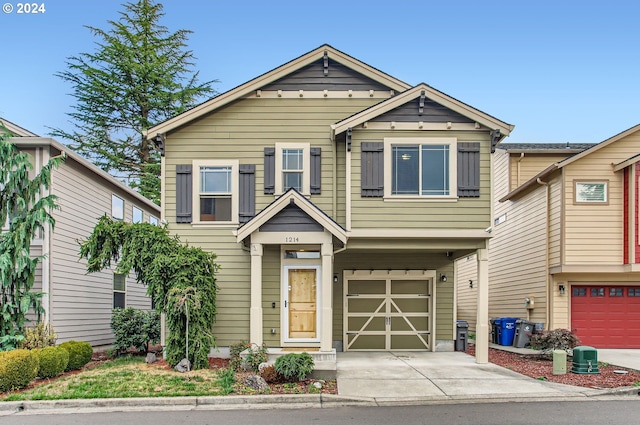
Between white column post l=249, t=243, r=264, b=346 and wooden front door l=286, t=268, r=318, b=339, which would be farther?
wooden front door l=286, t=268, r=318, b=339

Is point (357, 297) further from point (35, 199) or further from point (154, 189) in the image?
point (154, 189)

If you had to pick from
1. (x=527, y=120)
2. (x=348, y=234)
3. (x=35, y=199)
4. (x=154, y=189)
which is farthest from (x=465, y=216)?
(x=527, y=120)

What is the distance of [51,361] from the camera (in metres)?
11.5

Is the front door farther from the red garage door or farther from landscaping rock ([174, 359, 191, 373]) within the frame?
the red garage door

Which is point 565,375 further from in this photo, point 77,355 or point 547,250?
point 77,355

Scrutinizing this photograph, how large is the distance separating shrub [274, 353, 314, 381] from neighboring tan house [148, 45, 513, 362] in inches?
64.3

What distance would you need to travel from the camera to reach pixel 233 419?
Answer: 28.6 ft

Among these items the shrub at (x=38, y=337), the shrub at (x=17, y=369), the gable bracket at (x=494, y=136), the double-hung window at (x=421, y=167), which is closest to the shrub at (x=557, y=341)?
the double-hung window at (x=421, y=167)

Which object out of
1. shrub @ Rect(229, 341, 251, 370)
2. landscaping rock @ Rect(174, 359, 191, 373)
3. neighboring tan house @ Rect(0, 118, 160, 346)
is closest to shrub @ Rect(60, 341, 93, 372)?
neighboring tan house @ Rect(0, 118, 160, 346)

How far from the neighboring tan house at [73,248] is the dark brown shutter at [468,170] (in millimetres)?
9367

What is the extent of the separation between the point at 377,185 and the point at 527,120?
27.0 m

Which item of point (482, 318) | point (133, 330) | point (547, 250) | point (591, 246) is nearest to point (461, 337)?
point (482, 318)

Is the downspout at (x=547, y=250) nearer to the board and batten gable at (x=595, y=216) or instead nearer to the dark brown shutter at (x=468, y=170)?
the board and batten gable at (x=595, y=216)

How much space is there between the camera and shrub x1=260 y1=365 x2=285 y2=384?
10.9 m
